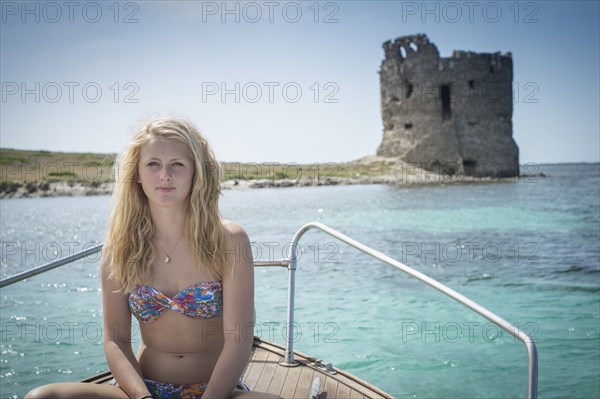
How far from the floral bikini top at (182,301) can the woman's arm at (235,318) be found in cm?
6

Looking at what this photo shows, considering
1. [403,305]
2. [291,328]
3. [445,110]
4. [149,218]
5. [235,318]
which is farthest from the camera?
[445,110]

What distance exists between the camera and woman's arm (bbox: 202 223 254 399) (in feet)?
6.79

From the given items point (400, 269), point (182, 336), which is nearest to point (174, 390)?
point (182, 336)

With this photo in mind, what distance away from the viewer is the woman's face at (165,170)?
219 cm

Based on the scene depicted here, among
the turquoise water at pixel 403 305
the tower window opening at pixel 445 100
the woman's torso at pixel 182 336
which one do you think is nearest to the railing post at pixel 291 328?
the woman's torso at pixel 182 336

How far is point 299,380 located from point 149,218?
142cm

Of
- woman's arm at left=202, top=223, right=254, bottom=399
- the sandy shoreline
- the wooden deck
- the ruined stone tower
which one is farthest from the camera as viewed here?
the ruined stone tower

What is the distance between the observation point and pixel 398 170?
39188mm

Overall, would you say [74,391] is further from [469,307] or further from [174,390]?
[469,307]

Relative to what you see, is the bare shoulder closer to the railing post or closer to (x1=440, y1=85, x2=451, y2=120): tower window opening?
the railing post

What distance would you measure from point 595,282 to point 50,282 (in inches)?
430

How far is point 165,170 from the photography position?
86.2 inches

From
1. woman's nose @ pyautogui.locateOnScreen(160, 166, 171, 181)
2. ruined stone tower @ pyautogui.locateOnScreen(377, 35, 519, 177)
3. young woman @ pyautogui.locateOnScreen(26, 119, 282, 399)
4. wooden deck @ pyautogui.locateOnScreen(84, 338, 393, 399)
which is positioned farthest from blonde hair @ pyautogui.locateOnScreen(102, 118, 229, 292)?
ruined stone tower @ pyautogui.locateOnScreen(377, 35, 519, 177)

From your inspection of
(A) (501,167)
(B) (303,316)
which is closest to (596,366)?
(B) (303,316)
